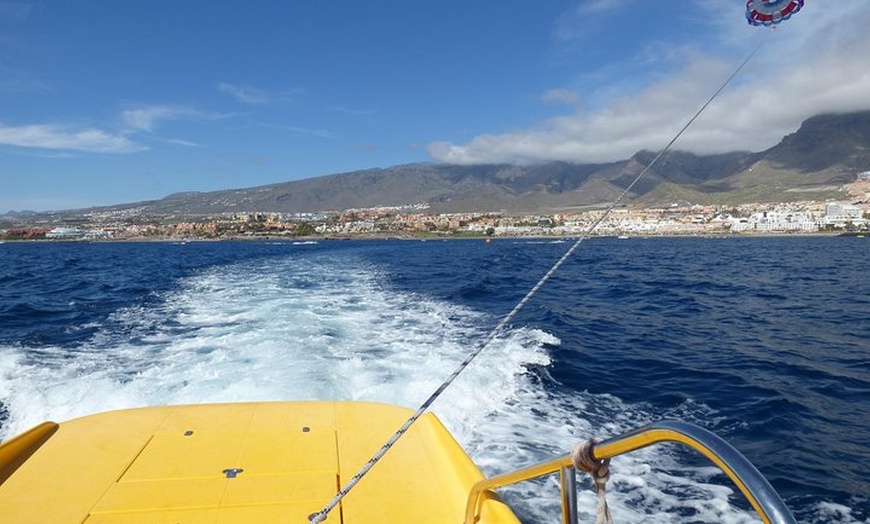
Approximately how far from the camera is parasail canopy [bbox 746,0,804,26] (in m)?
5.62

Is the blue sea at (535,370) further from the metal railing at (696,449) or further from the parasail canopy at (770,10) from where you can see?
the parasail canopy at (770,10)

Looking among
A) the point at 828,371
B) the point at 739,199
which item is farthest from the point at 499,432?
the point at 739,199

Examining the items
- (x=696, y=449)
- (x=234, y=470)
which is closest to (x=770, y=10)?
(x=696, y=449)

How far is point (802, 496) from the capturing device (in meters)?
5.10

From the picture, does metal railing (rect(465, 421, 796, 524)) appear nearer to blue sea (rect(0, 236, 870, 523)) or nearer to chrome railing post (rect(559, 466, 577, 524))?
chrome railing post (rect(559, 466, 577, 524))

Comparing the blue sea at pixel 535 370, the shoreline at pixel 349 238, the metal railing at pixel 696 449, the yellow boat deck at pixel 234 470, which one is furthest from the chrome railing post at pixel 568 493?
the shoreline at pixel 349 238

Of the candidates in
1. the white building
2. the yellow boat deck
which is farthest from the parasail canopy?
the white building

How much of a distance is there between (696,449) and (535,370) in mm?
7767

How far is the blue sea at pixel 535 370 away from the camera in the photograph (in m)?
5.45

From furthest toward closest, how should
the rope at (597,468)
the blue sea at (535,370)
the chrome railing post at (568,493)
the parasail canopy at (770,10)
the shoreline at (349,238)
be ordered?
the shoreline at (349,238) < the parasail canopy at (770,10) < the blue sea at (535,370) < the chrome railing post at (568,493) < the rope at (597,468)

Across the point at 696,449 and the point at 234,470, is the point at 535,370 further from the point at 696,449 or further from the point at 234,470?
the point at 696,449

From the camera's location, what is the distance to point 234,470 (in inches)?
140

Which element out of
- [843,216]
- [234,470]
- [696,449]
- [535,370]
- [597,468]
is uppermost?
[696,449]

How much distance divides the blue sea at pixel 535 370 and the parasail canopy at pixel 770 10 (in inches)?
198
